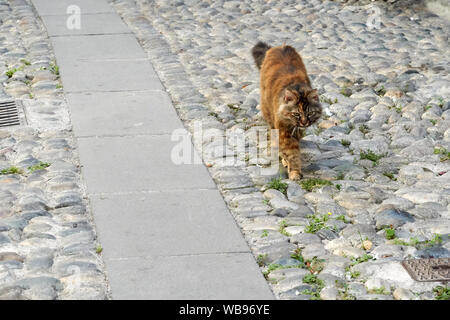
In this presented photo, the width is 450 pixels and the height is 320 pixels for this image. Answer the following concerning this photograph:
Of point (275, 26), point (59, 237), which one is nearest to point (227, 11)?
point (275, 26)

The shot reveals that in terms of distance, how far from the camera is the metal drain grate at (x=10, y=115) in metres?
8.17

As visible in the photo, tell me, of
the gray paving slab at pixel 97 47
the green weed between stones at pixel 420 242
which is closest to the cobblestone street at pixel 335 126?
the green weed between stones at pixel 420 242

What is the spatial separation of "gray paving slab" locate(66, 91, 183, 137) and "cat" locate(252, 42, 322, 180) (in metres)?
1.12

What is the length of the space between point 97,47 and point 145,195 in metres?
4.84

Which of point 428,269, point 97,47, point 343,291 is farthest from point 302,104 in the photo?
point 97,47

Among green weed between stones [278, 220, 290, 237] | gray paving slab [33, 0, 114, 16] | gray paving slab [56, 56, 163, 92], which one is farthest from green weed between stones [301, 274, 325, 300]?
gray paving slab [33, 0, 114, 16]

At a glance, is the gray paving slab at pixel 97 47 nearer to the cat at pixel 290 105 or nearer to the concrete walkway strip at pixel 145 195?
the concrete walkway strip at pixel 145 195

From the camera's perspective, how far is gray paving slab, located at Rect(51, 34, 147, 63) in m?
10.5

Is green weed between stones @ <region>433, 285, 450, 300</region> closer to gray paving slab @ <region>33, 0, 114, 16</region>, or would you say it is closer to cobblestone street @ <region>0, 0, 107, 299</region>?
cobblestone street @ <region>0, 0, 107, 299</region>

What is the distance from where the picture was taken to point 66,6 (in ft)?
42.9

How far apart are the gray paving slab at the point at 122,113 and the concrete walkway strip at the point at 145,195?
0.4 inches

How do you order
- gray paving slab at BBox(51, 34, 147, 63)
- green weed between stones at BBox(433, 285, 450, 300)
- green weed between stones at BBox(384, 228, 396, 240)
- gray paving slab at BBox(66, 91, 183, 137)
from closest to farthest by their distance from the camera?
green weed between stones at BBox(433, 285, 450, 300)
green weed between stones at BBox(384, 228, 396, 240)
gray paving slab at BBox(66, 91, 183, 137)
gray paving slab at BBox(51, 34, 147, 63)

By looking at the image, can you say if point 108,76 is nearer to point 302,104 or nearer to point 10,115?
point 10,115
